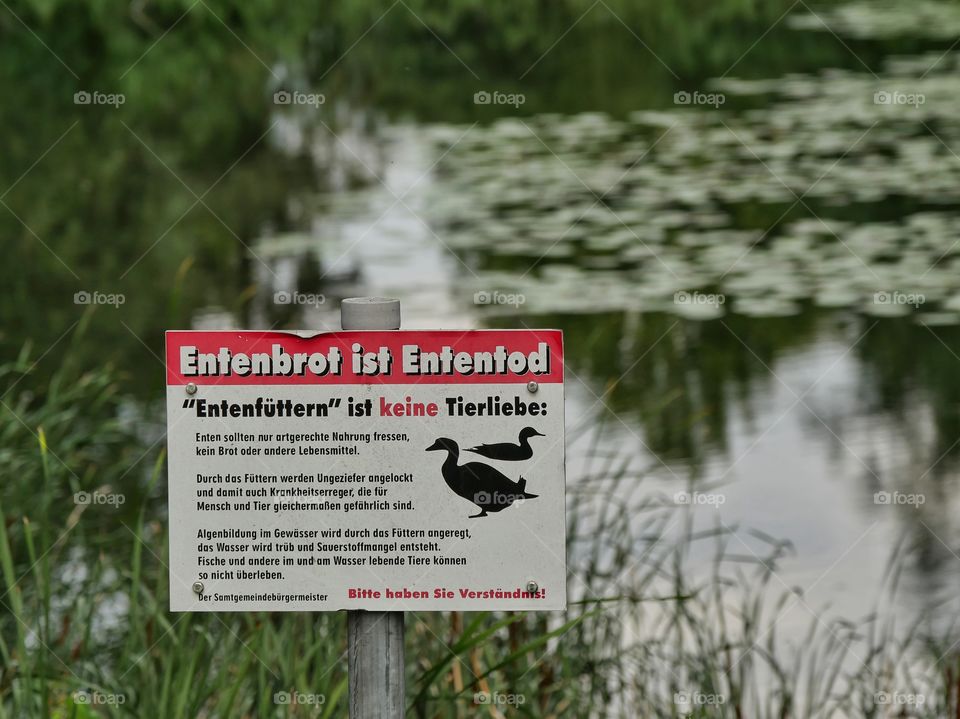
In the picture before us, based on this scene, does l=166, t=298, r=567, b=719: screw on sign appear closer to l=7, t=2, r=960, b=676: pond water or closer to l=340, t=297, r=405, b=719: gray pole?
l=340, t=297, r=405, b=719: gray pole

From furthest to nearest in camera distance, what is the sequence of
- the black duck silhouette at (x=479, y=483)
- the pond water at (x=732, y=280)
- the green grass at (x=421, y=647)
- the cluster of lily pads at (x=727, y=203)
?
1. the cluster of lily pads at (x=727, y=203)
2. the pond water at (x=732, y=280)
3. the green grass at (x=421, y=647)
4. the black duck silhouette at (x=479, y=483)

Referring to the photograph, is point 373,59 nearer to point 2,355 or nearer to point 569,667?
point 2,355

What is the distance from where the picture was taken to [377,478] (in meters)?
1.50

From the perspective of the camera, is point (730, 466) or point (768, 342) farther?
point (768, 342)

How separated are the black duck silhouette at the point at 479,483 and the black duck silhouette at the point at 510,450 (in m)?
0.01

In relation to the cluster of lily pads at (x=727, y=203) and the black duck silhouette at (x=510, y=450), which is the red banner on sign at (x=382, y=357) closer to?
the black duck silhouette at (x=510, y=450)

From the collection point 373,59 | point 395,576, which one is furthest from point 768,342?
point 373,59

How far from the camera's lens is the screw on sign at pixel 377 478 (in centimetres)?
150

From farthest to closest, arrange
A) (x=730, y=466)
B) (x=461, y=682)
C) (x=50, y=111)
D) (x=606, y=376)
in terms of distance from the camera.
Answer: (x=50, y=111) → (x=606, y=376) → (x=730, y=466) → (x=461, y=682)

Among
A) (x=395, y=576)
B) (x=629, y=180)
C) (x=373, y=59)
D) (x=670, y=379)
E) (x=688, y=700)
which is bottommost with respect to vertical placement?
(x=688, y=700)

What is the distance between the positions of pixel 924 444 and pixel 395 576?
10.1 ft

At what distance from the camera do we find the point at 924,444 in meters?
4.22

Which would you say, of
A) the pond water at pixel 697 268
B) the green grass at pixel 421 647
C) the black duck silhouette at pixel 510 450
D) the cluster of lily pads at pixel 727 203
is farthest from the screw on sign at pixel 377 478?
the cluster of lily pads at pixel 727 203

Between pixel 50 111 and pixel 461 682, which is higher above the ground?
pixel 50 111
